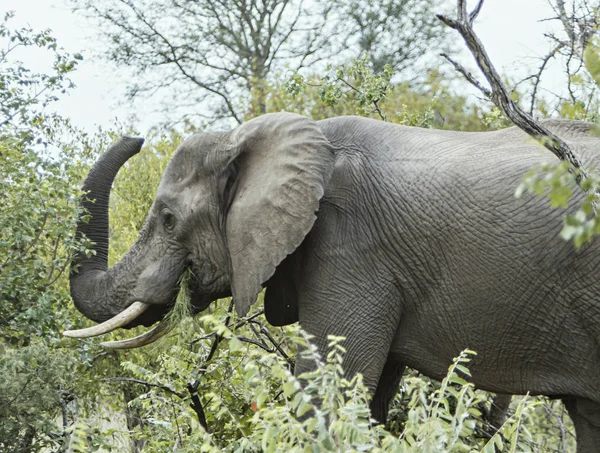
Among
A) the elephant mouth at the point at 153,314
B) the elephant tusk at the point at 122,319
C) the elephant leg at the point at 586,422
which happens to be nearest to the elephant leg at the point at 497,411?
the elephant leg at the point at 586,422

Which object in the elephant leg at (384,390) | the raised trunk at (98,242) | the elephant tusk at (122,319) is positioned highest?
the raised trunk at (98,242)

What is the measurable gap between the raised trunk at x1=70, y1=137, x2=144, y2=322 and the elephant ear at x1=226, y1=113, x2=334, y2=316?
0.75 metres

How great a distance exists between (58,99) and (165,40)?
13.0m

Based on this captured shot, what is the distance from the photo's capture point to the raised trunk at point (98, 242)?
480 cm

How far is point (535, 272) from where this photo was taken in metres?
3.88

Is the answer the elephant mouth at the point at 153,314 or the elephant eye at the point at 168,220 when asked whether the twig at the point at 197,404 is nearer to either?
the elephant mouth at the point at 153,314

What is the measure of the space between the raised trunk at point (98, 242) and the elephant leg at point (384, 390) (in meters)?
1.23

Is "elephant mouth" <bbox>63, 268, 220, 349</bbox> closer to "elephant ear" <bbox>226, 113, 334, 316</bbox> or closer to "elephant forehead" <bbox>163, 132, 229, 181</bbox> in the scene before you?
"elephant ear" <bbox>226, 113, 334, 316</bbox>

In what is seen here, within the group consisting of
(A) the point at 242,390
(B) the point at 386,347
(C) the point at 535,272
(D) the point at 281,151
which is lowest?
(A) the point at 242,390

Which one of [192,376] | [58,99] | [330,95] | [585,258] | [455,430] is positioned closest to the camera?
[455,430]

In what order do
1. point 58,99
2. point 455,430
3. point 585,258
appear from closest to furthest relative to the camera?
point 455,430
point 585,258
point 58,99

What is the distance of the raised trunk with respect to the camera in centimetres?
480

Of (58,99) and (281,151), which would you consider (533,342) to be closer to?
(281,151)

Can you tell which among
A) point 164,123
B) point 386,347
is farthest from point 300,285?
point 164,123
